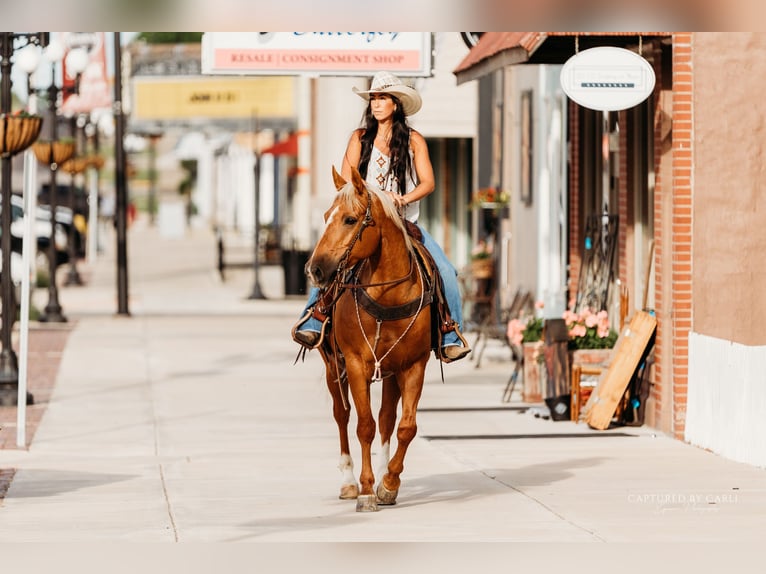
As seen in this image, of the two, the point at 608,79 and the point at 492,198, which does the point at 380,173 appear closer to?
the point at 608,79

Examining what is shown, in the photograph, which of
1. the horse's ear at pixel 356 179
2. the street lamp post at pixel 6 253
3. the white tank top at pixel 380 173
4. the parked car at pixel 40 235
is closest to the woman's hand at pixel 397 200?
the white tank top at pixel 380 173

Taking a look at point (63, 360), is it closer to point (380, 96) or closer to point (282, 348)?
point (282, 348)

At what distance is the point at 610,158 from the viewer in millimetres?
16297

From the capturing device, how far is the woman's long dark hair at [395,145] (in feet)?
34.2

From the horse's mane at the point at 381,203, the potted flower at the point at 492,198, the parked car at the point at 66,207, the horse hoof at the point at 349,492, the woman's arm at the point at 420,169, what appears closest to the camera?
the horse's mane at the point at 381,203

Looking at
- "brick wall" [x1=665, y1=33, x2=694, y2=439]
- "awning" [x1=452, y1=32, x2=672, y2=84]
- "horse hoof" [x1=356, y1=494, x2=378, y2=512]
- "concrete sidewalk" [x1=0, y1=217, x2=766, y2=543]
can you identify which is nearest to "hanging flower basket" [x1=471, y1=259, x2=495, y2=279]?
"concrete sidewalk" [x1=0, y1=217, x2=766, y2=543]

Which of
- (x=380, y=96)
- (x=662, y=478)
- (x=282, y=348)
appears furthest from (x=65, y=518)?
(x=282, y=348)

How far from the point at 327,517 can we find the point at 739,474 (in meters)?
3.18

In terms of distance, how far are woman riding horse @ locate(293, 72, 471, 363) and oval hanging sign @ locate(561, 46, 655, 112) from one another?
306 centimetres

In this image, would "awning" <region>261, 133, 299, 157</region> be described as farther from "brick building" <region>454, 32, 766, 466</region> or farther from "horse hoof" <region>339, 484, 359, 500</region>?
"horse hoof" <region>339, 484, 359, 500</region>

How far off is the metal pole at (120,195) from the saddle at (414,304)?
1566 cm

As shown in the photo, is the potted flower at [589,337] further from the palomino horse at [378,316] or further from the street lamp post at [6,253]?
the street lamp post at [6,253]

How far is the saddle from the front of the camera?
10.1 metres

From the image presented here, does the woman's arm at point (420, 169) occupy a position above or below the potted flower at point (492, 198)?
above
